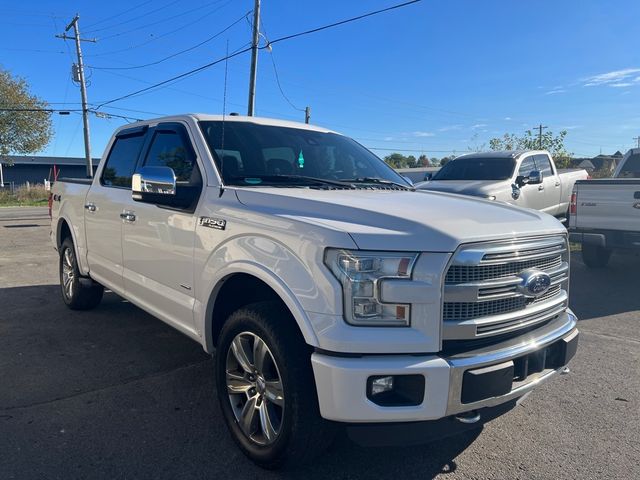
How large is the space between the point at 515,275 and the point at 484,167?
8697 millimetres

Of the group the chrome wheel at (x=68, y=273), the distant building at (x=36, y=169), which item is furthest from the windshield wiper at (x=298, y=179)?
the distant building at (x=36, y=169)

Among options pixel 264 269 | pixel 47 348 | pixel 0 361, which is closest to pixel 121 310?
pixel 47 348

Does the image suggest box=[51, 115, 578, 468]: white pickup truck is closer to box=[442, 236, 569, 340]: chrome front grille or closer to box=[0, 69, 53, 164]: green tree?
box=[442, 236, 569, 340]: chrome front grille

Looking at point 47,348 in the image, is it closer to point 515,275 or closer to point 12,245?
point 515,275

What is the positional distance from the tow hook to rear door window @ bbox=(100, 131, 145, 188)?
3388 mm

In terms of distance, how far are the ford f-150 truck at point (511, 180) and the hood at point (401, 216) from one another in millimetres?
6444

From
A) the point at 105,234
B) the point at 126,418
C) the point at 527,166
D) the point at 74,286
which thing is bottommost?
the point at 126,418

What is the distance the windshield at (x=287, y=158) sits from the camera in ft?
11.9

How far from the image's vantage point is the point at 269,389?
9.28 ft

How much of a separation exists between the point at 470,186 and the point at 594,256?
7.96 ft

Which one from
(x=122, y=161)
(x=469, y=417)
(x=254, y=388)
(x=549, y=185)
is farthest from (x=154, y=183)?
(x=549, y=185)

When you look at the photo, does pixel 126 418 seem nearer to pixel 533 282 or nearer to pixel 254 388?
pixel 254 388

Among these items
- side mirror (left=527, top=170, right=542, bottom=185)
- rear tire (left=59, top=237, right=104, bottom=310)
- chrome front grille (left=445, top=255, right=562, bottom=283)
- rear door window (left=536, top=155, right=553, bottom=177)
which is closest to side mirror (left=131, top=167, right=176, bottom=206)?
chrome front grille (left=445, top=255, right=562, bottom=283)

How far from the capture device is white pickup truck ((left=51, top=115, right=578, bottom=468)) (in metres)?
2.40
